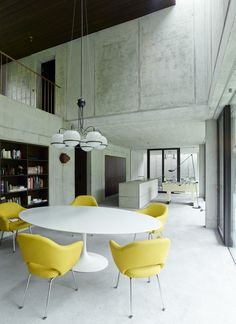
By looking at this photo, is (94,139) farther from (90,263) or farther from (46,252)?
(90,263)

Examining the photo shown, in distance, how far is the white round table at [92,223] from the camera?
2.26m

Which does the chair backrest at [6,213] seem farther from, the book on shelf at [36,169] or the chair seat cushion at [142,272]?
the chair seat cushion at [142,272]

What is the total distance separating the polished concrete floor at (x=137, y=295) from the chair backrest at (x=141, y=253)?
52cm

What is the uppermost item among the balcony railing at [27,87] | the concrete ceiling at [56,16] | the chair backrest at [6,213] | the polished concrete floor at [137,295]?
the concrete ceiling at [56,16]

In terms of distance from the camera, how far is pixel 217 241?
12.8 ft

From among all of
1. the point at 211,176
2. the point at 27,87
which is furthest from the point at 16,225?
the point at 27,87

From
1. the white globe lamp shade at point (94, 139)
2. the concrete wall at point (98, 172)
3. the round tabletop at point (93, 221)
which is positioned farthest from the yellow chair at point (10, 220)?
the concrete wall at point (98, 172)

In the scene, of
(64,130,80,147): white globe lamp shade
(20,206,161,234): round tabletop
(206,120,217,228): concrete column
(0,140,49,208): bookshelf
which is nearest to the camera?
(20,206,161,234): round tabletop

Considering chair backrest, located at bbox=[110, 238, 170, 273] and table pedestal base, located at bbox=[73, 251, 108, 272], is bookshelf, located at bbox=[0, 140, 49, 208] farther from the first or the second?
chair backrest, located at bbox=[110, 238, 170, 273]

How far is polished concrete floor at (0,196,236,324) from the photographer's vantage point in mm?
1939

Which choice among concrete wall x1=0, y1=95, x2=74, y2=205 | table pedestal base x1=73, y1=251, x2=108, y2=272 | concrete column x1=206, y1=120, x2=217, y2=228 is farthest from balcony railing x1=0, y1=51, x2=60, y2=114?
table pedestal base x1=73, y1=251, x2=108, y2=272

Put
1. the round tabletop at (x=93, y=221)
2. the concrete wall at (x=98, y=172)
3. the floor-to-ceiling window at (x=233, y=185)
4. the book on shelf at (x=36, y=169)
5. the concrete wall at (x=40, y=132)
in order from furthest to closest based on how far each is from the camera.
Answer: the concrete wall at (x=98, y=172) → the book on shelf at (x=36, y=169) → the concrete wall at (x=40, y=132) → the floor-to-ceiling window at (x=233, y=185) → the round tabletop at (x=93, y=221)

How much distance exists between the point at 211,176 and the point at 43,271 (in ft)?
13.6

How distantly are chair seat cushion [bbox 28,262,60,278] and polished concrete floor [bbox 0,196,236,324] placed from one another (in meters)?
0.37
